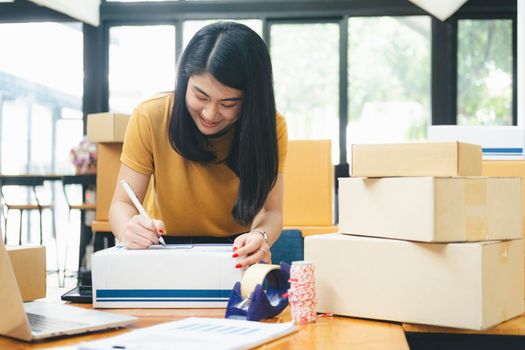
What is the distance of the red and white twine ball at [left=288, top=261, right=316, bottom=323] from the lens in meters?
1.13

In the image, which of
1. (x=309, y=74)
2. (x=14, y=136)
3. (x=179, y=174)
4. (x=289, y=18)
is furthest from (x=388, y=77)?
(x=179, y=174)

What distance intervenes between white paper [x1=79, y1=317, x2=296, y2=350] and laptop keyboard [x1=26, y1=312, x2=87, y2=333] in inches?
4.4

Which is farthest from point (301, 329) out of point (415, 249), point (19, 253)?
point (19, 253)

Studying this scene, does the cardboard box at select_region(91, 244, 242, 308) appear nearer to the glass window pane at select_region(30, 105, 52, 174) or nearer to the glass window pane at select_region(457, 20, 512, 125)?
the glass window pane at select_region(457, 20, 512, 125)

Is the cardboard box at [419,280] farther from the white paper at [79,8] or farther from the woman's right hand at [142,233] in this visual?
the white paper at [79,8]

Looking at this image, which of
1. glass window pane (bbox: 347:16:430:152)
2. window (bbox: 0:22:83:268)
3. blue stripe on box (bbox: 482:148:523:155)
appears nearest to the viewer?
blue stripe on box (bbox: 482:148:523:155)

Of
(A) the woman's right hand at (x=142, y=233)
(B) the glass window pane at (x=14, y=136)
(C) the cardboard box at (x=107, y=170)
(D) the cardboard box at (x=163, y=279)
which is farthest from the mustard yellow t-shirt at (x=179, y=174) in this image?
(B) the glass window pane at (x=14, y=136)

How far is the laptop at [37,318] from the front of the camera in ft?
3.05

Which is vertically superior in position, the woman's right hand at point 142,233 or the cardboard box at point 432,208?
the cardboard box at point 432,208

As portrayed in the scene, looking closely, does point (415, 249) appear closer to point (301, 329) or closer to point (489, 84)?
point (301, 329)

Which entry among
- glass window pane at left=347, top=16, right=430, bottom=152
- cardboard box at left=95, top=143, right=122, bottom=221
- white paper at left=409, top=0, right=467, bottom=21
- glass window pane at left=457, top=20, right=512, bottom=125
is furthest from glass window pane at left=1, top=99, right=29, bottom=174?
glass window pane at left=457, top=20, right=512, bottom=125

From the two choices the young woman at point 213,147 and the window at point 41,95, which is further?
the window at point 41,95

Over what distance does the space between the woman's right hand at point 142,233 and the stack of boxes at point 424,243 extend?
0.32m

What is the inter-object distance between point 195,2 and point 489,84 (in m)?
2.88
